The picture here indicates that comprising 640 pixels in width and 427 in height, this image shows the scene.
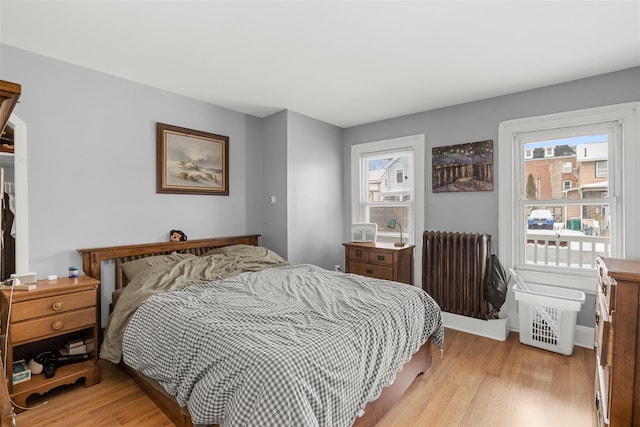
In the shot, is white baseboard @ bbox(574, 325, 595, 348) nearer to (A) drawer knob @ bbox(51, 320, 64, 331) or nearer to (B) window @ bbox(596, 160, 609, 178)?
(B) window @ bbox(596, 160, 609, 178)

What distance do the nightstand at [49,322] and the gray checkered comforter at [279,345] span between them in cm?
44

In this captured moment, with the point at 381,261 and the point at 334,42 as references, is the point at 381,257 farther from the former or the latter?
the point at 334,42

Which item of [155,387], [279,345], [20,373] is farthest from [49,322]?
[279,345]

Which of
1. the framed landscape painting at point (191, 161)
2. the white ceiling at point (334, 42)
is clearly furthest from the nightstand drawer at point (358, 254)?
the white ceiling at point (334, 42)

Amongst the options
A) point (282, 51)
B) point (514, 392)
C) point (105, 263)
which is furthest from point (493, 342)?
point (105, 263)

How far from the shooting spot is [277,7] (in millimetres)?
1862

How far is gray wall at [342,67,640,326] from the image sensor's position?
2.76 metres

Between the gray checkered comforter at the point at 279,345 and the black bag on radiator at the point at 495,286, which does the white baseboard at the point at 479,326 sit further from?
the gray checkered comforter at the point at 279,345

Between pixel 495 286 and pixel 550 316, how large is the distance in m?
0.49

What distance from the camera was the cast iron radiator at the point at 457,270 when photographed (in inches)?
126

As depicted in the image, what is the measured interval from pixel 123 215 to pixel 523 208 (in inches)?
155

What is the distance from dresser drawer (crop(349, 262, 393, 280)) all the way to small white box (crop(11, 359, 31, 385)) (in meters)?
2.93

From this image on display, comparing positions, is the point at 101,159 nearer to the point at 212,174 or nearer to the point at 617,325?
the point at 212,174

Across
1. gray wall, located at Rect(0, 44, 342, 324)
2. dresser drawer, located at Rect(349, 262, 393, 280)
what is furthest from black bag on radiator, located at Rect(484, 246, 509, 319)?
gray wall, located at Rect(0, 44, 342, 324)
